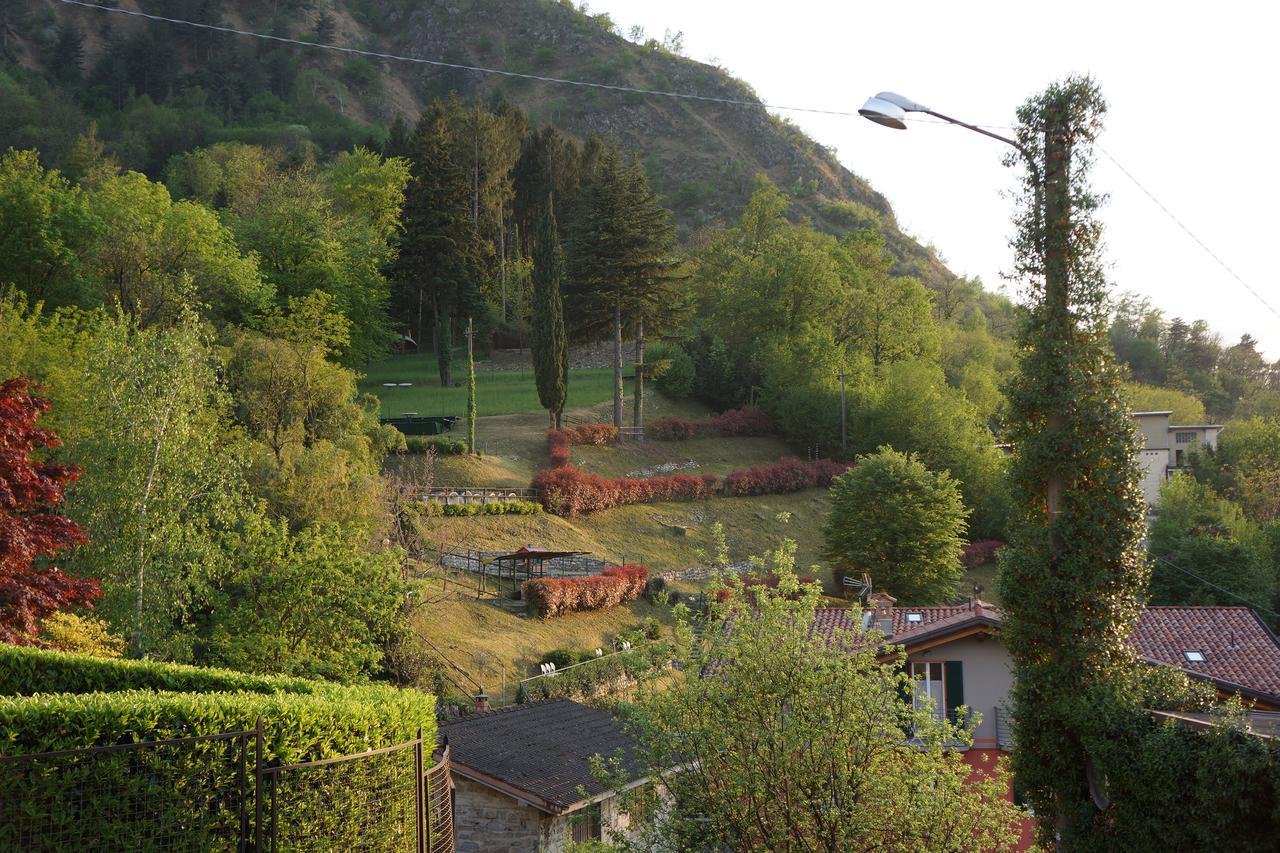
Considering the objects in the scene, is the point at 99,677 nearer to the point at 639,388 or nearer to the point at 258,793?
the point at 258,793

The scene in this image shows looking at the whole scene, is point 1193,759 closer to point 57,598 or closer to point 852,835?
point 852,835

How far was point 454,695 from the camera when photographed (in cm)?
2662

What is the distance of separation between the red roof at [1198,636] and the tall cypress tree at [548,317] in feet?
86.6

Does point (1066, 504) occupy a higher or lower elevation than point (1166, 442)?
higher

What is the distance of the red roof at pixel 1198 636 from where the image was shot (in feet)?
71.2

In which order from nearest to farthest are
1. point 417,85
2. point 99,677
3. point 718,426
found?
point 99,677
point 718,426
point 417,85

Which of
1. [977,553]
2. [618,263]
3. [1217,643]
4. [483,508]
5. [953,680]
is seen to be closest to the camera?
[953,680]

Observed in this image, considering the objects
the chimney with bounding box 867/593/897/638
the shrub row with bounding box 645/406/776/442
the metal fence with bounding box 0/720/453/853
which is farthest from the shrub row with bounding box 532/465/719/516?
the metal fence with bounding box 0/720/453/853

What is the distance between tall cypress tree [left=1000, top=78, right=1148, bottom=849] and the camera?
10.5m

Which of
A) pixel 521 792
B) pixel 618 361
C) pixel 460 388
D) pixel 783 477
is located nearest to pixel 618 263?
pixel 618 361

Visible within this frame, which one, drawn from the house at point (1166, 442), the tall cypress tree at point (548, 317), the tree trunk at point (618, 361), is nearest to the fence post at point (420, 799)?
the tall cypress tree at point (548, 317)

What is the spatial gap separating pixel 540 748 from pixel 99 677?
8.75m

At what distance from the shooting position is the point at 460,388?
61.5 metres

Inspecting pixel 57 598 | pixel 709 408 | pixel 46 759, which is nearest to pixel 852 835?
pixel 46 759
